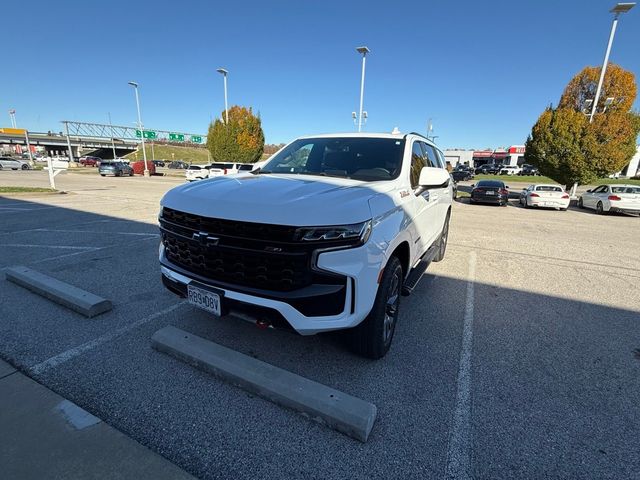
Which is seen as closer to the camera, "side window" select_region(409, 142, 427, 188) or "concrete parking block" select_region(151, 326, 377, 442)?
"concrete parking block" select_region(151, 326, 377, 442)

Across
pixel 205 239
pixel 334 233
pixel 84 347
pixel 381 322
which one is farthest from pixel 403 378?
pixel 84 347

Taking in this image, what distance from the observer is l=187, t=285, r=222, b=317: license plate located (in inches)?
99.2

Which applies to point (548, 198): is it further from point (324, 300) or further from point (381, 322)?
point (324, 300)

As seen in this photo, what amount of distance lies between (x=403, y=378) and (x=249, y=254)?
1.64 m

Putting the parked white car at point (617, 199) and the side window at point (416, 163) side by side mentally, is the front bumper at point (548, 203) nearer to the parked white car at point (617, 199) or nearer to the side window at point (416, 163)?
the parked white car at point (617, 199)

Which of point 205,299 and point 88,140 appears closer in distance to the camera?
point 205,299

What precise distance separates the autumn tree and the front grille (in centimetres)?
2319

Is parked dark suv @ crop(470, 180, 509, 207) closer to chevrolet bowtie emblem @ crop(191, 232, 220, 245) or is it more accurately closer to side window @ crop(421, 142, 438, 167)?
side window @ crop(421, 142, 438, 167)

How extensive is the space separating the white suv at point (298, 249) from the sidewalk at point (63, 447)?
3.16 feet

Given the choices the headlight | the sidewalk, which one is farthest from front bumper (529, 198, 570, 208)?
the sidewalk

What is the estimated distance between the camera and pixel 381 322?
2721 millimetres

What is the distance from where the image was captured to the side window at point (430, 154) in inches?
180

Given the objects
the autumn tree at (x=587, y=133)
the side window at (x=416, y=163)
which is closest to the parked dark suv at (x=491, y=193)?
the autumn tree at (x=587, y=133)

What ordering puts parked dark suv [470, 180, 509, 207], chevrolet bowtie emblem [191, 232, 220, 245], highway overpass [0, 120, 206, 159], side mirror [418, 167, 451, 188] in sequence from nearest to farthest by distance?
chevrolet bowtie emblem [191, 232, 220, 245] < side mirror [418, 167, 451, 188] < parked dark suv [470, 180, 509, 207] < highway overpass [0, 120, 206, 159]
